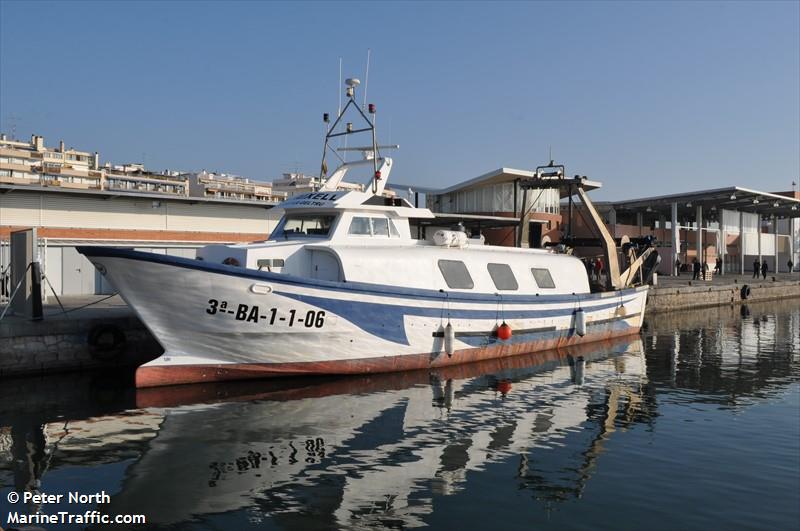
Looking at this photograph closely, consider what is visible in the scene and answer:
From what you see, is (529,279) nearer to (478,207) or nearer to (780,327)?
(780,327)

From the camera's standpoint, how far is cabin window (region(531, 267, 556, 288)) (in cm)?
2014

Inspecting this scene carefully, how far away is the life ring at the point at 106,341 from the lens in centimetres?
1662

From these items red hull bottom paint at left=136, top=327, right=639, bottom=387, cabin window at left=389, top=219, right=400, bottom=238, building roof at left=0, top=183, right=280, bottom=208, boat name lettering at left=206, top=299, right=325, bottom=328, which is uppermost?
building roof at left=0, top=183, right=280, bottom=208

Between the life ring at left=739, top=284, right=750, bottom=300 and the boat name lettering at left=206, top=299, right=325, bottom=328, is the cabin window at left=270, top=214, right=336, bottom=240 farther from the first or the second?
the life ring at left=739, top=284, right=750, bottom=300

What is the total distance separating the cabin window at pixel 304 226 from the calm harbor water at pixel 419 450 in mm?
3905

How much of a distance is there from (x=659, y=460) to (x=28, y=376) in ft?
45.8

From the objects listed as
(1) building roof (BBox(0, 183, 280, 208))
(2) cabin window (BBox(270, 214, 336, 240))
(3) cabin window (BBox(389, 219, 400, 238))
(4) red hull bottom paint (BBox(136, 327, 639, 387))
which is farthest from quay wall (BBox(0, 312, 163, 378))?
(1) building roof (BBox(0, 183, 280, 208))

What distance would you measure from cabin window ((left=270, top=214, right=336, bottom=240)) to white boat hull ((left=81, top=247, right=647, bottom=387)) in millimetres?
2619

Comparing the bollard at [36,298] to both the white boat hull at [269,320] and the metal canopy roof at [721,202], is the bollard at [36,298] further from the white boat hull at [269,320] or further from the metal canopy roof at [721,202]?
the metal canopy roof at [721,202]

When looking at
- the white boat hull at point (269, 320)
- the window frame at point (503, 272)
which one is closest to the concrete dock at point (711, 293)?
the window frame at point (503, 272)

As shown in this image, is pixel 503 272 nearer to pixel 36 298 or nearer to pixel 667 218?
pixel 36 298

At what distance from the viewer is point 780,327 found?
95.5 feet

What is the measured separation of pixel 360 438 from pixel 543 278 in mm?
10928

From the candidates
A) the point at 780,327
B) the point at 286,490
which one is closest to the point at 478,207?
the point at 780,327
